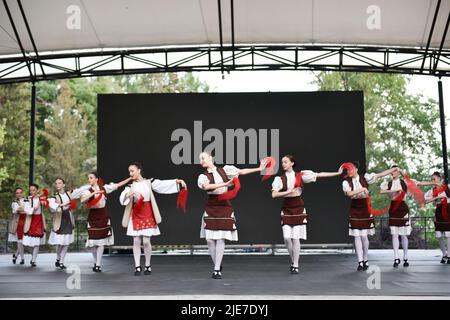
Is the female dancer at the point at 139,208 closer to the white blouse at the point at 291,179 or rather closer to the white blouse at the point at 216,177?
the white blouse at the point at 216,177

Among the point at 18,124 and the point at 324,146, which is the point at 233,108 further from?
the point at 18,124

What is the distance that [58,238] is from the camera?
8.40m

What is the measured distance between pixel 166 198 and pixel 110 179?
1101 millimetres

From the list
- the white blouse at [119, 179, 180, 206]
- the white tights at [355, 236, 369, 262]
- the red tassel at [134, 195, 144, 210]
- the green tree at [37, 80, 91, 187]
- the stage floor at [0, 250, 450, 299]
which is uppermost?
the green tree at [37, 80, 91, 187]

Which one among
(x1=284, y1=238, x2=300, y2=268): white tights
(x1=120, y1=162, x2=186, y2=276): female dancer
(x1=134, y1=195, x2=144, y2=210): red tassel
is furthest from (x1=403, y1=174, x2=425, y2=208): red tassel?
(x1=134, y1=195, x2=144, y2=210): red tassel

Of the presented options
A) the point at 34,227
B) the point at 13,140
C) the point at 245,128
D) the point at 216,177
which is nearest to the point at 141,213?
the point at 216,177

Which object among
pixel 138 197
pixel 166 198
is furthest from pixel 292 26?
pixel 138 197

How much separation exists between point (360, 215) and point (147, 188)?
9.32 feet

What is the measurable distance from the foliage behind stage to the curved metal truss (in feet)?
31.8

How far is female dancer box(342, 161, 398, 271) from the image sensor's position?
24.6 ft

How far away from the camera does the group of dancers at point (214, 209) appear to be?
683 cm

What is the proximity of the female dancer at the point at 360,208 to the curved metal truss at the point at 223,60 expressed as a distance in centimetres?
372

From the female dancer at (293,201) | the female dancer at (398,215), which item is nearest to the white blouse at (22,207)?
the female dancer at (293,201)

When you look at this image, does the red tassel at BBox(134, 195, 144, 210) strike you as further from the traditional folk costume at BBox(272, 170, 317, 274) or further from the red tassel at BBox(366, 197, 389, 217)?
the red tassel at BBox(366, 197, 389, 217)
